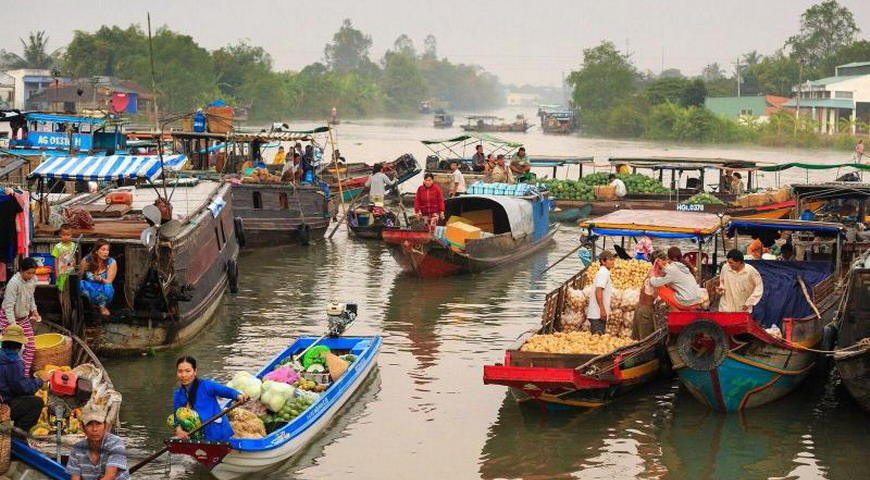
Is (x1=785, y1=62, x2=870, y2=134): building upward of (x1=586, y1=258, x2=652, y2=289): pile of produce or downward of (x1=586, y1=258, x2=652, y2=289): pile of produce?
upward

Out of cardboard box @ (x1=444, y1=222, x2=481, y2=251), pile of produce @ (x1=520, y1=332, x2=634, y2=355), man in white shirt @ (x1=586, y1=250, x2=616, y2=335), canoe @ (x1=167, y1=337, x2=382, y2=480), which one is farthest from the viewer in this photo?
cardboard box @ (x1=444, y1=222, x2=481, y2=251)

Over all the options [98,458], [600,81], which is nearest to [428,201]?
[98,458]

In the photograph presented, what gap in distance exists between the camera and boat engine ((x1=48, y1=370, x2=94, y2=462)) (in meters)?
11.7

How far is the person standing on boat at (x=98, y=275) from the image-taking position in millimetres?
15000

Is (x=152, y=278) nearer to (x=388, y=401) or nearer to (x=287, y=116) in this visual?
(x=388, y=401)

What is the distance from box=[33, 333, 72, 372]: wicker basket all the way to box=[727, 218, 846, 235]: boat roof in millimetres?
8463

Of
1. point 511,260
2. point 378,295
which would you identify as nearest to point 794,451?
point 378,295

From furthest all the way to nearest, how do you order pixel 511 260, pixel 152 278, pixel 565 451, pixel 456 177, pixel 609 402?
pixel 456 177, pixel 511 260, pixel 152 278, pixel 609 402, pixel 565 451

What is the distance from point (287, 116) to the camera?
11438 centimetres

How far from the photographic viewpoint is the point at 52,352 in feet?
42.6

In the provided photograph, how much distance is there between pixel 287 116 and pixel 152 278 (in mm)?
100058

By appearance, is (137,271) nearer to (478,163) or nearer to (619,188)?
(478,163)

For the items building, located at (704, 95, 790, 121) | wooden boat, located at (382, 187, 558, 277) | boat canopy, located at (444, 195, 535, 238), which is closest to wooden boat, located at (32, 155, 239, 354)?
wooden boat, located at (382, 187, 558, 277)

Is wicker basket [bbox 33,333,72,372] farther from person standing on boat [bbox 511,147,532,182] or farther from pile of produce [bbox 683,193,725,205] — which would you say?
pile of produce [bbox 683,193,725,205]
